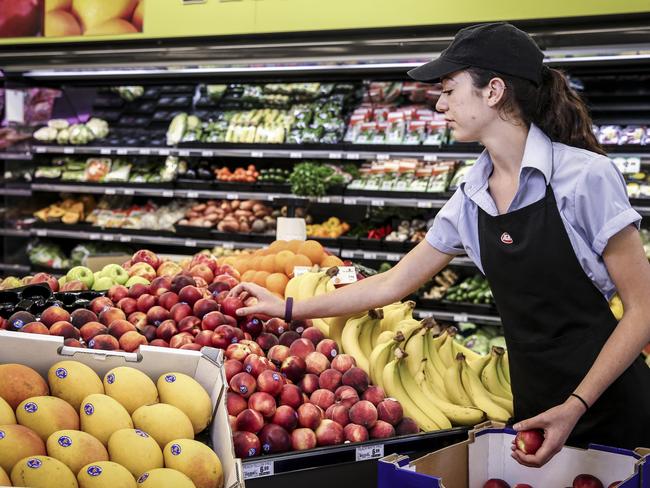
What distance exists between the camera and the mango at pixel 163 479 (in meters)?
1.28

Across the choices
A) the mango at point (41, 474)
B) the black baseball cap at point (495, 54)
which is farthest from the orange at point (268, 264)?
the mango at point (41, 474)

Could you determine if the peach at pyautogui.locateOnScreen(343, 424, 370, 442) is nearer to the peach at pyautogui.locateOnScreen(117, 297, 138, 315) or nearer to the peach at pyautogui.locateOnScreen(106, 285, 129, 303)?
the peach at pyautogui.locateOnScreen(117, 297, 138, 315)

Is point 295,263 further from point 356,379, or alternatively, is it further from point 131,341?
point 131,341

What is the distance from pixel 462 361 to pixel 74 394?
4.38 ft

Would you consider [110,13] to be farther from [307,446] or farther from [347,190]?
[307,446]

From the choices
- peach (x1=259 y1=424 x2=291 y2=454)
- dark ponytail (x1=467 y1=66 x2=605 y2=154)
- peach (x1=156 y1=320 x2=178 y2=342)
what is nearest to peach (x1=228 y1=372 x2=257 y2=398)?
peach (x1=259 y1=424 x2=291 y2=454)

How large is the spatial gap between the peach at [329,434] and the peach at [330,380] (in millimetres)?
186

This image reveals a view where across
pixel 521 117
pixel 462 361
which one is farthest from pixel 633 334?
pixel 462 361

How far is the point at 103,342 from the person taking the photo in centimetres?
203

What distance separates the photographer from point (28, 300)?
7.95 feet

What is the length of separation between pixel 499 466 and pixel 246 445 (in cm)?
62

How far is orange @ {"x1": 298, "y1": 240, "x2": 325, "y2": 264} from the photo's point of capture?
331 cm

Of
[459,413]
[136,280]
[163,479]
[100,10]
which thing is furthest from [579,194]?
[100,10]

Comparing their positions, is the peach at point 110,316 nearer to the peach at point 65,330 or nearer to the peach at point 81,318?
the peach at point 81,318
